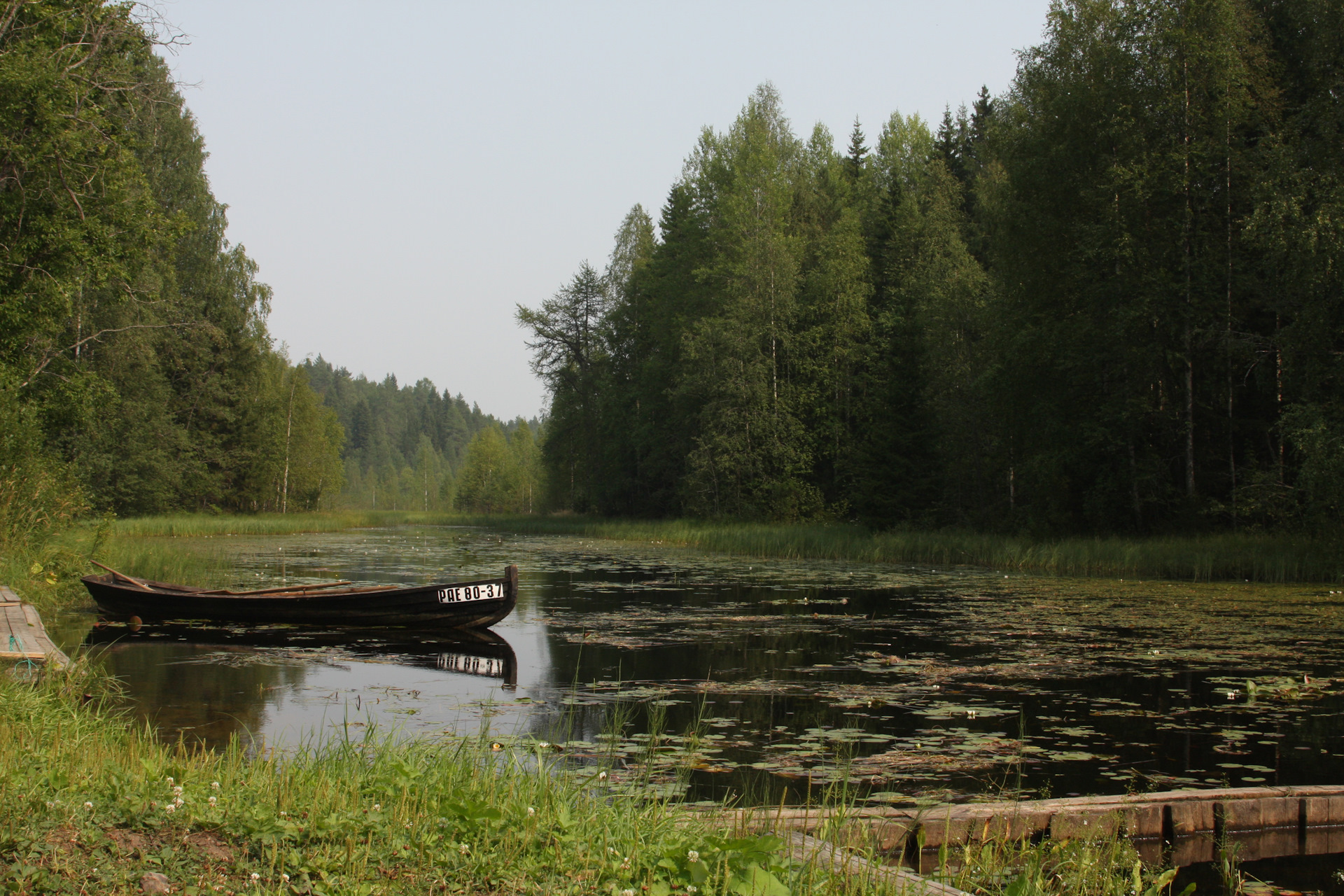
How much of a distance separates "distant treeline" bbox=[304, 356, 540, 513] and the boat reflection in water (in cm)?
5561

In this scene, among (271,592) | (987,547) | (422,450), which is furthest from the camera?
(422,450)

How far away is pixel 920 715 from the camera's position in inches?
286

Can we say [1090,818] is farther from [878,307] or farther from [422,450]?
[422,450]

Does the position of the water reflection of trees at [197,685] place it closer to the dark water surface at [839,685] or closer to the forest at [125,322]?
the dark water surface at [839,685]

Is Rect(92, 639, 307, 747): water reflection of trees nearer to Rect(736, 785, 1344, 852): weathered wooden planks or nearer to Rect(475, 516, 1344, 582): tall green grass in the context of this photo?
Rect(736, 785, 1344, 852): weathered wooden planks

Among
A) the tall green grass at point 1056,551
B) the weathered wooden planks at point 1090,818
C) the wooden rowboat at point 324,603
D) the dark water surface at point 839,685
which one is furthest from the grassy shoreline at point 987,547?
the weathered wooden planks at point 1090,818

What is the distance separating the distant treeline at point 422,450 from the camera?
81.8 m

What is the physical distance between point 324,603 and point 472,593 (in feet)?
6.14

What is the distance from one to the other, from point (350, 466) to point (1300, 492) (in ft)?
360

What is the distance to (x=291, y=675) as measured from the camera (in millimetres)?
9320

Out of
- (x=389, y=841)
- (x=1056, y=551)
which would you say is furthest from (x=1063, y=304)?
(x=389, y=841)

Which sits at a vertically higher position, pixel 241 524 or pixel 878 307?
pixel 878 307

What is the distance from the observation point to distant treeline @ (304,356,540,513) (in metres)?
81.8

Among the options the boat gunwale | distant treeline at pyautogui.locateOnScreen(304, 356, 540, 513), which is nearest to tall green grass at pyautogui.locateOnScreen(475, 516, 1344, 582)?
the boat gunwale
